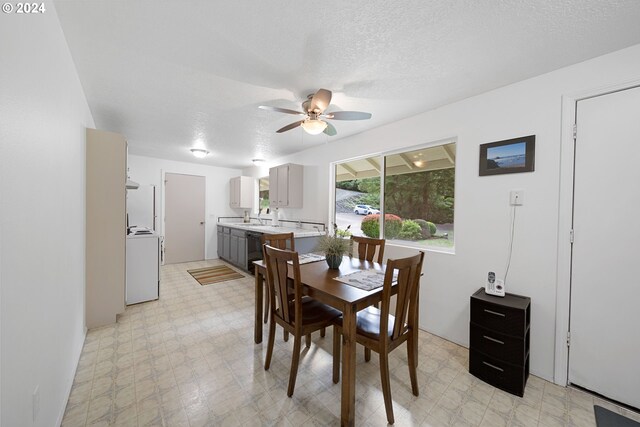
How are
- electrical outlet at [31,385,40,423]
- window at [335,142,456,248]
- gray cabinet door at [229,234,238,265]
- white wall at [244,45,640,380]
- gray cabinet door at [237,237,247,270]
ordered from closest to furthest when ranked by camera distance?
electrical outlet at [31,385,40,423] < white wall at [244,45,640,380] < window at [335,142,456,248] < gray cabinet door at [237,237,247,270] < gray cabinet door at [229,234,238,265]

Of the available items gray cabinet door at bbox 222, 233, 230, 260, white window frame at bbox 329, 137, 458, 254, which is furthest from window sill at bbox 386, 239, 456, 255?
gray cabinet door at bbox 222, 233, 230, 260

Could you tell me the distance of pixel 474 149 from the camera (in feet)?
7.32

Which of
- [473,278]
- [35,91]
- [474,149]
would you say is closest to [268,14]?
[35,91]

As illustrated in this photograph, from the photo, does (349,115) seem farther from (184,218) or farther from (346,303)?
(184,218)

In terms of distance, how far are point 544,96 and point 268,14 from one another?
2.10 m

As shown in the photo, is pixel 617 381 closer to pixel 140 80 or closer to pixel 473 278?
pixel 473 278

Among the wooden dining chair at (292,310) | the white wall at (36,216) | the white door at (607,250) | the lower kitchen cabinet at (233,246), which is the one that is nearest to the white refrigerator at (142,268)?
the white wall at (36,216)

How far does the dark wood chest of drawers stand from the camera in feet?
5.49

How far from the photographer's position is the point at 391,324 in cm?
175

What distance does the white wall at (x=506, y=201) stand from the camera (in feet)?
5.92

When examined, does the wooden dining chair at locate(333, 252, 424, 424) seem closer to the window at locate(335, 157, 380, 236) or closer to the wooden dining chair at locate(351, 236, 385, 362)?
the wooden dining chair at locate(351, 236, 385, 362)

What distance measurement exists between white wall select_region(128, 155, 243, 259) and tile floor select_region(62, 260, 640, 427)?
3.37 m

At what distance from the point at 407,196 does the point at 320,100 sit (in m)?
1.63

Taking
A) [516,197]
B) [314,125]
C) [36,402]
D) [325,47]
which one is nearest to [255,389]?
[36,402]
